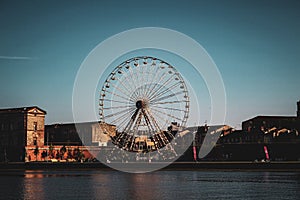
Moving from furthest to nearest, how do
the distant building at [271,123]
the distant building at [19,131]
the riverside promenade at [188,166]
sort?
the distant building at [19,131], the distant building at [271,123], the riverside promenade at [188,166]

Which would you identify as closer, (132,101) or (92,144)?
(132,101)

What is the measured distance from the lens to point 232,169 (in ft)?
299

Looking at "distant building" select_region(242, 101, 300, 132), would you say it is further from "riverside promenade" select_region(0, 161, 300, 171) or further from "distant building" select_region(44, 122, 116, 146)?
"distant building" select_region(44, 122, 116, 146)

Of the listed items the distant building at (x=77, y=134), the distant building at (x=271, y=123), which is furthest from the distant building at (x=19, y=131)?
the distant building at (x=271, y=123)

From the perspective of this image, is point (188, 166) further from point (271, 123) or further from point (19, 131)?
point (19, 131)

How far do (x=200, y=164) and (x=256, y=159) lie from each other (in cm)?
1805

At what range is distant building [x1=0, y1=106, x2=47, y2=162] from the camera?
124 meters

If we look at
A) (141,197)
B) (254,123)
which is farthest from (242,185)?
(254,123)

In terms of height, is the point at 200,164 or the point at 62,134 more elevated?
the point at 62,134

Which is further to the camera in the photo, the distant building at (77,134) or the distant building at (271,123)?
the distant building at (77,134)

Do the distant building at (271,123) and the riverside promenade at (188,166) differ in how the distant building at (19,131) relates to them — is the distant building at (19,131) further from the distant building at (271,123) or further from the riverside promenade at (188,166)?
→ the distant building at (271,123)

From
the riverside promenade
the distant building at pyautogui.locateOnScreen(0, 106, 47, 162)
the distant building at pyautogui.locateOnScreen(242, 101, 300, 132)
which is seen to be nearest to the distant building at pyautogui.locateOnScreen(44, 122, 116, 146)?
the distant building at pyautogui.locateOnScreen(0, 106, 47, 162)

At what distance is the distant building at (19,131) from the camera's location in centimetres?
12400

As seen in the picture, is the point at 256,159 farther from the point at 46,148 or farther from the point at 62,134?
the point at 62,134
